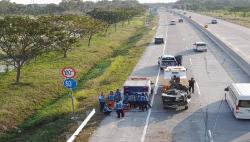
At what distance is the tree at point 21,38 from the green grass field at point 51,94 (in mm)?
2312

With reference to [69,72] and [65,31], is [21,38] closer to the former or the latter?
[65,31]

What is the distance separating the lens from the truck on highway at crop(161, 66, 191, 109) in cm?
2541

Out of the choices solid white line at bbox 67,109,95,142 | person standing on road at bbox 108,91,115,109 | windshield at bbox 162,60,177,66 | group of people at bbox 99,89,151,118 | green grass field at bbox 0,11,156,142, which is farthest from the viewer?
windshield at bbox 162,60,177,66

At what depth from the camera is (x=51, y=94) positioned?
1367 inches

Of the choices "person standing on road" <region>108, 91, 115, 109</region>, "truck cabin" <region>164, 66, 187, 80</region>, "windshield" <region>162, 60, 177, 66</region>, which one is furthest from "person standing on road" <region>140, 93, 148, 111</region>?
"windshield" <region>162, 60, 177, 66</region>

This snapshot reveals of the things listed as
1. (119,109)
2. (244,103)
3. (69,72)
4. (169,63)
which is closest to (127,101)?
(119,109)

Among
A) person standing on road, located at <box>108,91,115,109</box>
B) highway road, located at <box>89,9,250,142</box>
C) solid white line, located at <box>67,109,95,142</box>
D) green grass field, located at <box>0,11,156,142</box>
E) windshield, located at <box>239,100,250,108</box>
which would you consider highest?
windshield, located at <box>239,100,250,108</box>

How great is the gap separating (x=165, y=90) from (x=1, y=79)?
17.3m

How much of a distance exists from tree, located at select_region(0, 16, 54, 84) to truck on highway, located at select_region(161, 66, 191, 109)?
12648 mm

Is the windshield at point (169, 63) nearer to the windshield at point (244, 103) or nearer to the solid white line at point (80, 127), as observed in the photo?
the solid white line at point (80, 127)

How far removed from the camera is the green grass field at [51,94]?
2460 cm

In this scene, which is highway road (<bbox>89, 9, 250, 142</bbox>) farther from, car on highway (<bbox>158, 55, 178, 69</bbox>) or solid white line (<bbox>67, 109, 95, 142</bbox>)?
car on highway (<bbox>158, 55, 178, 69</bbox>)

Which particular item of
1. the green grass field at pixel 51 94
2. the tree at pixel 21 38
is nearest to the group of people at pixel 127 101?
the green grass field at pixel 51 94

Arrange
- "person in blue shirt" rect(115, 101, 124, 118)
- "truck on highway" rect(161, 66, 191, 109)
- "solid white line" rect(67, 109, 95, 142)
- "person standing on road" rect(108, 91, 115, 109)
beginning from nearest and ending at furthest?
"solid white line" rect(67, 109, 95, 142) → "person in blue shirt" rect(115, 101, 124, 118) → "truck on highway" rect(161, 66, 191, 109) → "person standing on road" rect(108, 91, 115, 109)
